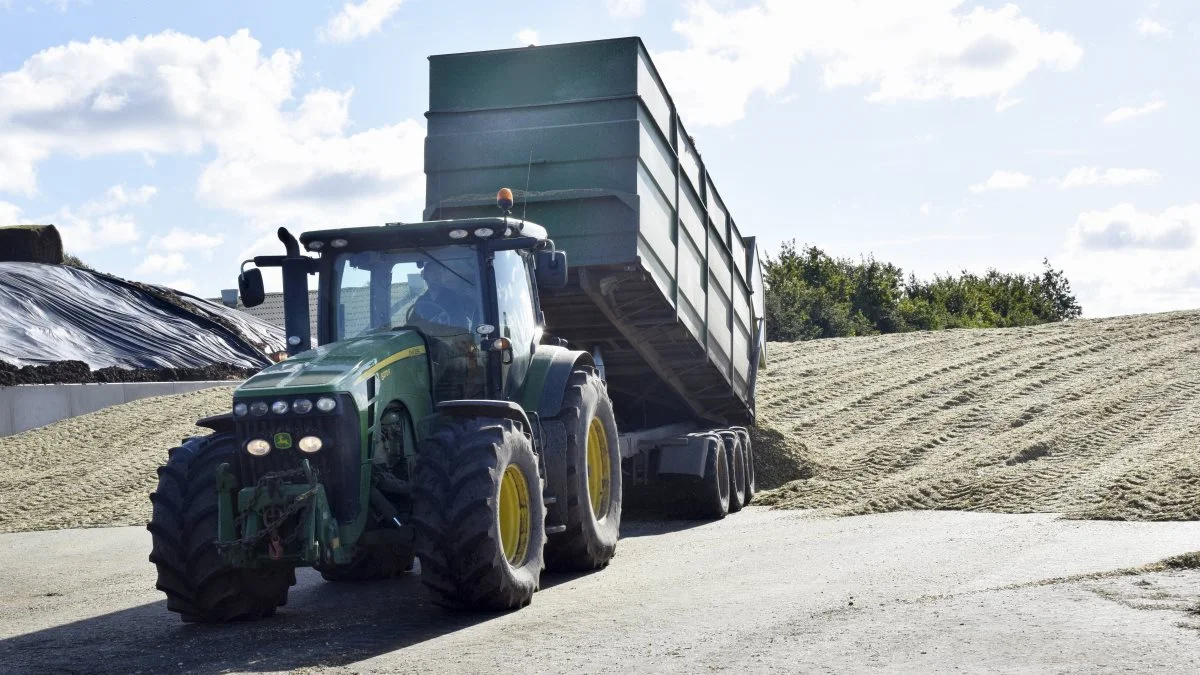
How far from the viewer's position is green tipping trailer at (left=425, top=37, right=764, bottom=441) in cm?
977

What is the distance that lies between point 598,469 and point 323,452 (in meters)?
2.87

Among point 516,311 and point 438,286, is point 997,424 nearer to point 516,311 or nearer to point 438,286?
point 516,311

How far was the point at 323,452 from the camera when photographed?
6.89m

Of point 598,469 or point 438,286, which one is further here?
point 598,469

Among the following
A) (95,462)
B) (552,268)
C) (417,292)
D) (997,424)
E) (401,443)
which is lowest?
(95,462)

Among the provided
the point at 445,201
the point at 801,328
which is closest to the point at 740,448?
the point at 445,201

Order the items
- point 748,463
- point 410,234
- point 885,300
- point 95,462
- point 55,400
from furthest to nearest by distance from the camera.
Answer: point 885,300, point 55,400, point 95,462, point 748,463, point 410,234

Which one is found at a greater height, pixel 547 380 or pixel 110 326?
pixel 110 326

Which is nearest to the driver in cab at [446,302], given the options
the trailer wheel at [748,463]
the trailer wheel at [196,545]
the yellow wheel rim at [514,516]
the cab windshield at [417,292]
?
the cab windshield at [417,292]

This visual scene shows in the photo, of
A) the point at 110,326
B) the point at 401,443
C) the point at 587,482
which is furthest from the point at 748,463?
the point at 110,326

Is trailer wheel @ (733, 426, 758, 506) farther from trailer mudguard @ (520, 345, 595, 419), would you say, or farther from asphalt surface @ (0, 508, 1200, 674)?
trailer mudguard @ (520, 345, 595, 419)

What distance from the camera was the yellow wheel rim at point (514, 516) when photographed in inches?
291

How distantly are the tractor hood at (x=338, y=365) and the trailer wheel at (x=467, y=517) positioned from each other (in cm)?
51

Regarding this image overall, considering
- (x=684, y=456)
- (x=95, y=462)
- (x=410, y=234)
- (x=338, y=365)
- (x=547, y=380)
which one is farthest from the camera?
(x=95, y=462)
